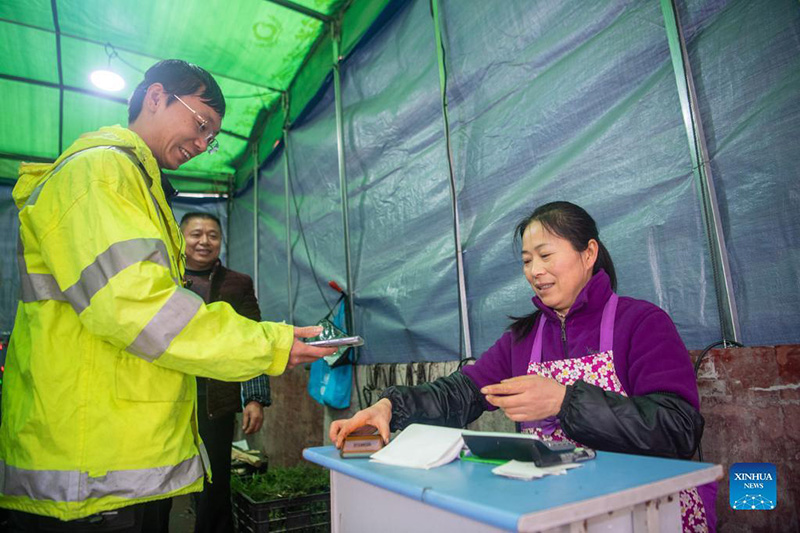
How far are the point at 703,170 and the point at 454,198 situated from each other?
49.8 inches

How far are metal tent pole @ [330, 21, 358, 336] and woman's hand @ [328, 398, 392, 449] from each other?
6.35 feet

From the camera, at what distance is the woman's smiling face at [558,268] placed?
1729mm

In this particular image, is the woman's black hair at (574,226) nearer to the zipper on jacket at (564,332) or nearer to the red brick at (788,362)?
the zipper on jacket at (564,332)

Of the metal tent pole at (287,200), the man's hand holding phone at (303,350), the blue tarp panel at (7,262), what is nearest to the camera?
the man's hand holding phone at (303,350)

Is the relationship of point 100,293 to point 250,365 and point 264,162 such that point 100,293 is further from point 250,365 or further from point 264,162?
point 264,162

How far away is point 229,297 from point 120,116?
2.89m

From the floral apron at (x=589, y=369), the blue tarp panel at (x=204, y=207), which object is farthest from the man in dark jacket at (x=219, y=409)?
the blue tarp panel at (x=204, y=207)

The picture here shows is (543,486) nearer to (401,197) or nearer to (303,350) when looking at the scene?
(303,350)

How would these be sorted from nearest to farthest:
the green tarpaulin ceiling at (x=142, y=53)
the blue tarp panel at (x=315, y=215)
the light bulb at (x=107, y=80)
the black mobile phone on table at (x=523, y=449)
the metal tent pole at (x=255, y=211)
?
the black mobile phone on table at (x=523, y=449)
the green tarpaulin ceiling at (x=142, y=53)
the blue tarp panel at (x=315, y=215)
the light bulb at (x=107, y=80)
the metal tent pole at (x=255, y=211)

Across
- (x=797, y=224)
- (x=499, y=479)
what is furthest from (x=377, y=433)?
(x=797, y=224)

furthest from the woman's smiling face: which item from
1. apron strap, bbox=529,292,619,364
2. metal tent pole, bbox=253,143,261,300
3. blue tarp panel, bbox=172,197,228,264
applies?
blue tarp panel, bbox=172,197,228,264

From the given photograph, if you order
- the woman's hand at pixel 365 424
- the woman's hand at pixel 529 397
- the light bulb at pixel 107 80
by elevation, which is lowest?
the woman's hand at pixel 365 424

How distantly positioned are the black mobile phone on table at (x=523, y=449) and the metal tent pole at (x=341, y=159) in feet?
8.27

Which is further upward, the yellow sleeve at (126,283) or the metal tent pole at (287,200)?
the metal tent pole at (287,200)
